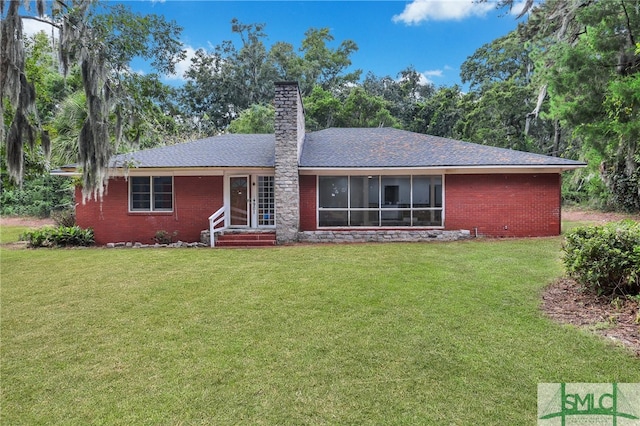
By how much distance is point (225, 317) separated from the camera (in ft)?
15.8

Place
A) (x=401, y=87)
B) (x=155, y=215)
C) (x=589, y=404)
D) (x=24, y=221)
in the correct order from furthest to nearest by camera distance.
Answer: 1. (x=401, y=87)
2. (x=24, y=221)
3. (x=155, y=215)
4. (x=589, y=404)

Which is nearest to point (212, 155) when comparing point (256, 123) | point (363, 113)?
point (256, 123)

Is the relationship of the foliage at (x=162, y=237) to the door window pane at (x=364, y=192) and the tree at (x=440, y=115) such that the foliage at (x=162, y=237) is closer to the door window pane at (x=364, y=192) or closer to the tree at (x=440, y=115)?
the door window pane at (x=364, y=192)

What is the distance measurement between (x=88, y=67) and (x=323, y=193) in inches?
301

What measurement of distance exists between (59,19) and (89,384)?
20.7 feet

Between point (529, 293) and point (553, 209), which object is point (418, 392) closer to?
point (529, 293)

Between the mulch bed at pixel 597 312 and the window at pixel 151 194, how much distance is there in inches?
440

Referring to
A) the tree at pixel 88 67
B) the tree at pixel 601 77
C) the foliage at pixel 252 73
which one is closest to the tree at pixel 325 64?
the foliage at pixel 252 73

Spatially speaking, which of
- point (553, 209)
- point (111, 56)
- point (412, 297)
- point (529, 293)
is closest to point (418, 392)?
point (412, 297)

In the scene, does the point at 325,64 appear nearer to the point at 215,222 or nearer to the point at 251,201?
the point at 251,201

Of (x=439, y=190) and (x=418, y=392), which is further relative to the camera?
(x=439, y=190)

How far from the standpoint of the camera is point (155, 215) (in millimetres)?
12234

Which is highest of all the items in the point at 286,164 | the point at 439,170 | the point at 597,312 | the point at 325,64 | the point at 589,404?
the point at 325,64

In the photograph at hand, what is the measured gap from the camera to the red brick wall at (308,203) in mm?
12195
